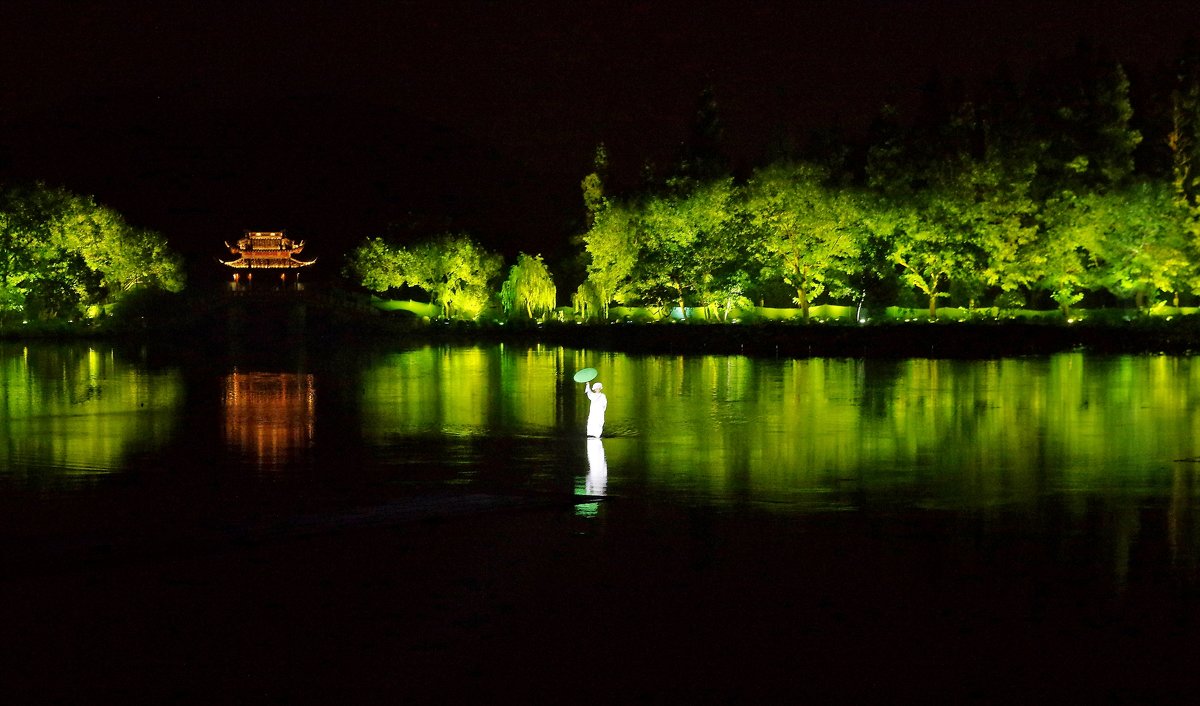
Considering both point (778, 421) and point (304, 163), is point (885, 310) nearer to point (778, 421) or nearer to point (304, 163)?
point (778, 421)

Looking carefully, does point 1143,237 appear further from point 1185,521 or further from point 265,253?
point 265,253

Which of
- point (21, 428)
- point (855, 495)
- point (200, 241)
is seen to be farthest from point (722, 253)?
point (200, 241)

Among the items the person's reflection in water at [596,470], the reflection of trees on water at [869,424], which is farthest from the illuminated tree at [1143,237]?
the person's reflection in water at [596,470]

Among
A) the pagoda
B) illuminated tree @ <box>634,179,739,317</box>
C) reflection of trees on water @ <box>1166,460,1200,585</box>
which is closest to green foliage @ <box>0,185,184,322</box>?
the pagoda

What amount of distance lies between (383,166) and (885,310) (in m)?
104

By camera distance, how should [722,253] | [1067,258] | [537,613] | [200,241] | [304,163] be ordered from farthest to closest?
[304,163], [200,241], [722,253], [1067,258], [537,613]

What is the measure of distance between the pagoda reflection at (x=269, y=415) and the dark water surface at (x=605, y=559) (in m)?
0.18

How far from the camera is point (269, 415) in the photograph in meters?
21.4

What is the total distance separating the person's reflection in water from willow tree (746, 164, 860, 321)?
3511cm

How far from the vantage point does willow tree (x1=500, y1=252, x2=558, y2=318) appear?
61.3 m

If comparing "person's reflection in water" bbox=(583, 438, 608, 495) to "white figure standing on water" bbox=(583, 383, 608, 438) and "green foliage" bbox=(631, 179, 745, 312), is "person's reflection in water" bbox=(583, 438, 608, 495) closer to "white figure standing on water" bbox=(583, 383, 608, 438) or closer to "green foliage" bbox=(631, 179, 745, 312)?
"white figure standing on water" bbox=(583, 383, 608, 438)

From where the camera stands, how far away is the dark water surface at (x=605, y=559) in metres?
7.12

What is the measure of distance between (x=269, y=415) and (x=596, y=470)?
29.5ft

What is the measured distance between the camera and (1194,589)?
864cm
